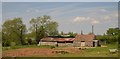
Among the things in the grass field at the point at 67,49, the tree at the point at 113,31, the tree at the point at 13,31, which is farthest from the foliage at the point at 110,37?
the tree at the point at 13,31

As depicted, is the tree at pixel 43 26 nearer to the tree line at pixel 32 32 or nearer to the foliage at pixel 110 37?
the tree line at pixel 32 32

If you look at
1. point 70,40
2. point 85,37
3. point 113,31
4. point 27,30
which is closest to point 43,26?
point 27,30

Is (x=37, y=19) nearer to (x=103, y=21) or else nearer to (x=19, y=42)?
(x=19, y=42)

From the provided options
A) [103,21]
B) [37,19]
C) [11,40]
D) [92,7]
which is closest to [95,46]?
[103,21]

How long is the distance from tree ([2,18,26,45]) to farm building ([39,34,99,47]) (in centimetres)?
64

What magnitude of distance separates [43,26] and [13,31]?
2.93 ft

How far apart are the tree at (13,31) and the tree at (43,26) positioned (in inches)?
13.1

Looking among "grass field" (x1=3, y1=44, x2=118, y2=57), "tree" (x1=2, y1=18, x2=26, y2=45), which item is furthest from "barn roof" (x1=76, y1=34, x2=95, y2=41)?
"tree" (x1=2, y1=18, x2=26, y2=45)

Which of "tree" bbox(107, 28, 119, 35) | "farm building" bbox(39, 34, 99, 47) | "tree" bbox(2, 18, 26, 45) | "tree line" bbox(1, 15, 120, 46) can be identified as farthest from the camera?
"farm building" bbox(39, 34, 99, 47)

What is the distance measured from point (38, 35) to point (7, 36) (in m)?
0.91

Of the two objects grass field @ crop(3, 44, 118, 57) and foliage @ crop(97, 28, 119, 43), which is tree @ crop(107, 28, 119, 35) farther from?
grass field @ crop(3, 44, 118, 57)

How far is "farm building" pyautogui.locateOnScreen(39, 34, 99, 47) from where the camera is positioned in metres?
8.12

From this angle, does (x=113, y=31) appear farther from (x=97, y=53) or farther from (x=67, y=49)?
(x=67, y=49)

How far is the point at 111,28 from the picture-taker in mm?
7500
